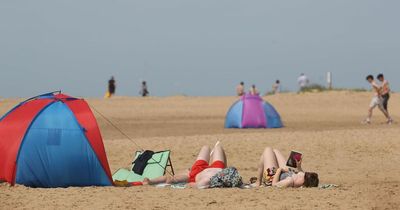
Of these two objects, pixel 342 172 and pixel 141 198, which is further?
pixel 342 172

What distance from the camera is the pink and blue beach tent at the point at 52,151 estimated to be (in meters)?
12.9

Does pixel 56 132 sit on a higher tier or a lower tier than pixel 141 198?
higher

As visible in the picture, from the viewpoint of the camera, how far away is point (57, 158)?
1284 centimetres

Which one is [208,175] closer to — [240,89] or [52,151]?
[52,151]

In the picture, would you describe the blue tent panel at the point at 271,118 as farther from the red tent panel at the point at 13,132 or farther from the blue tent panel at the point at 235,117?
the red tent panel at the point at 13,132

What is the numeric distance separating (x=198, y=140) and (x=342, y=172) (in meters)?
5.29

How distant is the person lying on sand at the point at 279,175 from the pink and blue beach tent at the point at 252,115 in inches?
511

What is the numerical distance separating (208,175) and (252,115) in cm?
1360

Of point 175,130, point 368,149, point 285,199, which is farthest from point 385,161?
point 175,130

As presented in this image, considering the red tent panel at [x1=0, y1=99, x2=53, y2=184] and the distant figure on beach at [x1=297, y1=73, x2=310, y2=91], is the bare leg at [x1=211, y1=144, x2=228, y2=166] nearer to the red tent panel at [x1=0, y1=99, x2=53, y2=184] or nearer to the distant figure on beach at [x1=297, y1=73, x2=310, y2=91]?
the red tent panel at [x1=0, y1=99, x2=53, y2=184]

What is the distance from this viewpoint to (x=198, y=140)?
66.6 ft

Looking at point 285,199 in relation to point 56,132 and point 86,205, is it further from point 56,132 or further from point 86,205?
point 56,132

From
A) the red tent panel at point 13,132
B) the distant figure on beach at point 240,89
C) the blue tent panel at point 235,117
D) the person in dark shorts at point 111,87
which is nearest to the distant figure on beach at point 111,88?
the person in dark shorts at point 111,87

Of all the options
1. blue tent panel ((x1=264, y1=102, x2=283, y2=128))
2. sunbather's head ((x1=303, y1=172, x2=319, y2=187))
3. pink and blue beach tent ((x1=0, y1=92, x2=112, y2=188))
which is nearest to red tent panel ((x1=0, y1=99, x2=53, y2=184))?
pink and blue beach tent ((x1=0, y1=92, x2=112, y2=188))
